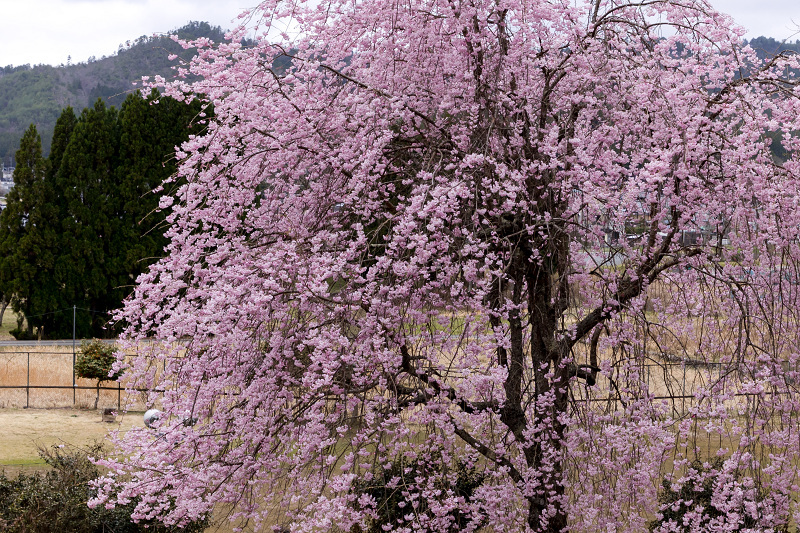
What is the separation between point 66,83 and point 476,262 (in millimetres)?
95767

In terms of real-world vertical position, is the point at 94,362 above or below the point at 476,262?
below

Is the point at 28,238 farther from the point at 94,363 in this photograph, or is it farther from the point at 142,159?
the point at 94,363

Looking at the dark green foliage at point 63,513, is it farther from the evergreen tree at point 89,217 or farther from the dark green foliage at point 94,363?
the evergreen tree at point 89,217

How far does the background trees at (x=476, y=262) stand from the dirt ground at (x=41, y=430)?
7702 millimetres

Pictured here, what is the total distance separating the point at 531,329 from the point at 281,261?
2.05 meters

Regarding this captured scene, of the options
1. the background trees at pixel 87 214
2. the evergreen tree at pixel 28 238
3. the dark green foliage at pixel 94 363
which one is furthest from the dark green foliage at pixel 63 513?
the evergreen tree at pixel 28 238

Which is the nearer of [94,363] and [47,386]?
[94,363]

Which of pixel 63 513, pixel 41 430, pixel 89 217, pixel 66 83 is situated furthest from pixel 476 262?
pixel 66 83

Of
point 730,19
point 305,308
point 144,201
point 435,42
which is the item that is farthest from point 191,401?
point 144,201

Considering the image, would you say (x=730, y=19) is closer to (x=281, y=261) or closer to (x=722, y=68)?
(x=722, y=68)

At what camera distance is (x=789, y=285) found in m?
5.30

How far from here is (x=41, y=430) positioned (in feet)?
43.7

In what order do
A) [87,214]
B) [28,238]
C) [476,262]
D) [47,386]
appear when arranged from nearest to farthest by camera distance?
1. [476,262]
2. [47,386]
3. [28,238]
4. [87,214]

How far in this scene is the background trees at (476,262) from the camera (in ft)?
15.1
